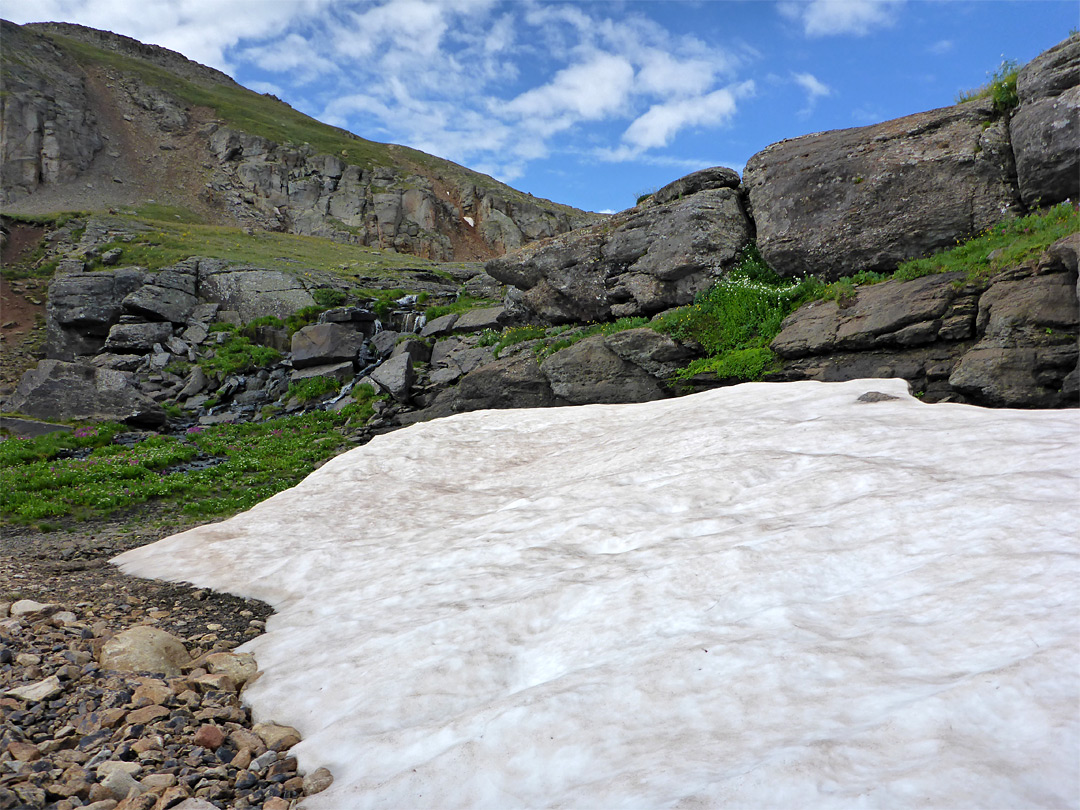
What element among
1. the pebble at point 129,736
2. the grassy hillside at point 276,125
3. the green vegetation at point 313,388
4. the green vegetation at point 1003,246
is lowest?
the pebble at point 129,736

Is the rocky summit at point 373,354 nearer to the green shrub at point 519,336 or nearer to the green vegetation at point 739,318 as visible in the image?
the green vegetation at point 739,318

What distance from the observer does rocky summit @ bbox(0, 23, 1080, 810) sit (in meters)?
5.57

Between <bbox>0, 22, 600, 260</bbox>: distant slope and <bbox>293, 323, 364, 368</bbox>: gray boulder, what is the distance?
4863 centimetres

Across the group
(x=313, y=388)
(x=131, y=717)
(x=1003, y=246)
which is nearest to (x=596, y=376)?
(x=1003, y=246)

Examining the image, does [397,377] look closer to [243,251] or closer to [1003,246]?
[1003,246]

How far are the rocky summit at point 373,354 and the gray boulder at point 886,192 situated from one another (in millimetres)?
73

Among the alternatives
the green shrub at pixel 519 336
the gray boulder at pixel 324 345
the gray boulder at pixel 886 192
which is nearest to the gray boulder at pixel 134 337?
the gray boulder at pixel 324 345

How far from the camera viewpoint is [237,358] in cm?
3359

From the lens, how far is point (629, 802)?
3264 mm

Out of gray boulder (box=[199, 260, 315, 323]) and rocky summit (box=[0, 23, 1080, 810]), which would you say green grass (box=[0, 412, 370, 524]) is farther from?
gray boulder (box=[199, 260, 315, 323])

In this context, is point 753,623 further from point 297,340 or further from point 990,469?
point 297,340

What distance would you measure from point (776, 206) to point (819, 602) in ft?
58.9

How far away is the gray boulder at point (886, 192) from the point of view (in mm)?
16656

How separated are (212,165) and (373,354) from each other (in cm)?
6739
